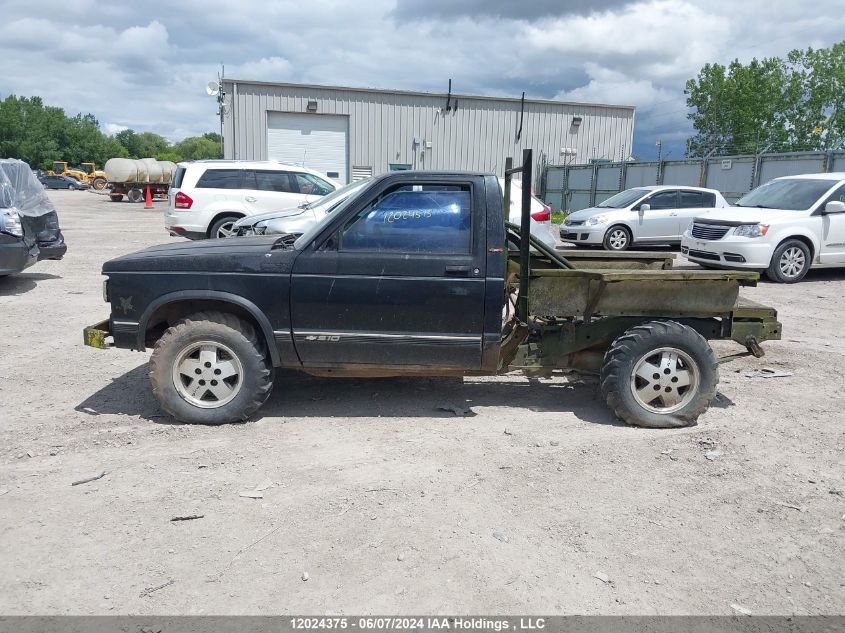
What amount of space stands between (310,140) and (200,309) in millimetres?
26153

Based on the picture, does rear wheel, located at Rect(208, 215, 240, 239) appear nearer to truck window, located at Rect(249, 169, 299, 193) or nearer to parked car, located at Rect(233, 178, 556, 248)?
truck window, located at Rect(249, 169, 299, 193)

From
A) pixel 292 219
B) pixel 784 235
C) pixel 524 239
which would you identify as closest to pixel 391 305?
pixel 524 239

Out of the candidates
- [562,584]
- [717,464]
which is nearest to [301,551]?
[562,584]

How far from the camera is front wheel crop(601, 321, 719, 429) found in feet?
15.6

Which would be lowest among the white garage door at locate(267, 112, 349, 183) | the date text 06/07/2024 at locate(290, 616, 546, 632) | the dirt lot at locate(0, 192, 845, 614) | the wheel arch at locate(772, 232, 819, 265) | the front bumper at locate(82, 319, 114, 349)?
the date text 06/07/2024 at locate(290, 616, 546, 632)

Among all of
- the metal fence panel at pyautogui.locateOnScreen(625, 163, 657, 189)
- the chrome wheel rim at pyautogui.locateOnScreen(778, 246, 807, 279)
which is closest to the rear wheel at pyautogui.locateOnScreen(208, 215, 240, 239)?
the chrome wheel rim at pyautogui.locateOnScreen(778, 246, 807, 279)

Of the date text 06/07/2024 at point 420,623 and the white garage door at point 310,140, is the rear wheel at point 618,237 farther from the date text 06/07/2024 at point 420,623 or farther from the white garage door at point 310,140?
the white garage door at point 310,140

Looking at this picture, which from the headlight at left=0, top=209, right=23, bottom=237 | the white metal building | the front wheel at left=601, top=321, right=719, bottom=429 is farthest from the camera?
the white metal building

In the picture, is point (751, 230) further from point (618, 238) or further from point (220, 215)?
point (220, 215)

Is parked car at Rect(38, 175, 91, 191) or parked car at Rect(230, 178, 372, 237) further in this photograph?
parked car at Rect(38, 175, 91, 191)

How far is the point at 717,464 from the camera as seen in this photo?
4.30 m

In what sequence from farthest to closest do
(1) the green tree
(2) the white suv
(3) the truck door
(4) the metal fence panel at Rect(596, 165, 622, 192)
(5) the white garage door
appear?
(1) the green tree, (5) the white garage door, (4) the metal fence panel at Rect(596, 165, 622, 192), (2) the white suv, (3) the truck door

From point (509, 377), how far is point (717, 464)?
7.00 feet

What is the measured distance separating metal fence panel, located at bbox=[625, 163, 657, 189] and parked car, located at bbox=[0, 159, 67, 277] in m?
19.3
